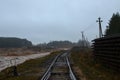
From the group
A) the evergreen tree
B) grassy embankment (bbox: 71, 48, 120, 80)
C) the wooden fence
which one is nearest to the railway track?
grassy embankment (bbox: 71, 48, 120, 80)

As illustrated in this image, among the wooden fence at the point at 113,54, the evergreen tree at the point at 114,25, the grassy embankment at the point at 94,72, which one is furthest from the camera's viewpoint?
the evergreen tree at the point at 114,25

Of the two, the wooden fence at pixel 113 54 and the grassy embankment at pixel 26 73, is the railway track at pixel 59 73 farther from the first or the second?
the wooden fence at pixel 113 54

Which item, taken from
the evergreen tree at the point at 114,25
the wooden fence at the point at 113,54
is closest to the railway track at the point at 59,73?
the wooden fence at the point at 113,54

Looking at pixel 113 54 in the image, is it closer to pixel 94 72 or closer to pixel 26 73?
pixel 94 72

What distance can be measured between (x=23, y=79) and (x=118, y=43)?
21.9 feet

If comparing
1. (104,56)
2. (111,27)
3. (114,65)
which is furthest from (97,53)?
(111,27)

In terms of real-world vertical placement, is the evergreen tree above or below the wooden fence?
above

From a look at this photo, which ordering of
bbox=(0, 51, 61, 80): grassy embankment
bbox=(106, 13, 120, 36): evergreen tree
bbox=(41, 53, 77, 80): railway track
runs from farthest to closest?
bbox=(106, 13, 120, 36): evergreen tree, bbox=(0, 51, 61, 80): grassy embankment, bbox=(41, 53, 77, 80): railway track

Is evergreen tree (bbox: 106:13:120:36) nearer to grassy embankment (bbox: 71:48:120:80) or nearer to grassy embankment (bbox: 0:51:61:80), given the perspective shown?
grassy embankment (bbox: 71:48:120:80)

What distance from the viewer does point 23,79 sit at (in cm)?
1858

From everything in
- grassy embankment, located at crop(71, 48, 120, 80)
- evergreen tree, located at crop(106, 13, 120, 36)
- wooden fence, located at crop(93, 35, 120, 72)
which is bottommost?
grassy embankment, located at crop(71, 48, 120, 80)

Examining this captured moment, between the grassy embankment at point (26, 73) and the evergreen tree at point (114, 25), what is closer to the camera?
the grassy embankment at point (26, 73)

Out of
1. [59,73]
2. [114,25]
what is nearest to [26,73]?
[59,73]

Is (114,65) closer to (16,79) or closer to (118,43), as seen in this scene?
(118,43)
